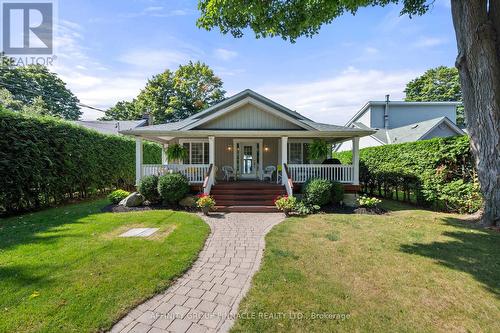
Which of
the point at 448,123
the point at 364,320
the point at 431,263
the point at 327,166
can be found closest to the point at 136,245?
the point at 364,320

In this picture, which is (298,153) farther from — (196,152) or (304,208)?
(196,152)

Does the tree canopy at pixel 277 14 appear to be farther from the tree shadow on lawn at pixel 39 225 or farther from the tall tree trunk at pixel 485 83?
the tree shadow on lawn at pixel 39 225

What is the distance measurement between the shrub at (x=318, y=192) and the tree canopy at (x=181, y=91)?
26561mm

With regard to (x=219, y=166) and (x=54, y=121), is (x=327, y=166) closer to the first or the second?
(x=219, y=166)

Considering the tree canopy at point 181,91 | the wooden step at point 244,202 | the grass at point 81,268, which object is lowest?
the grass at point 81,268

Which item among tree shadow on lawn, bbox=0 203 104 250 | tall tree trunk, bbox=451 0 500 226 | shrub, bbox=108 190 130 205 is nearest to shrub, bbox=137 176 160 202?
shrub, bbox=108 190 130 205

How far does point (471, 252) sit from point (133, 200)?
34.7ft

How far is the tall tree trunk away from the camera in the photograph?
21.3ft

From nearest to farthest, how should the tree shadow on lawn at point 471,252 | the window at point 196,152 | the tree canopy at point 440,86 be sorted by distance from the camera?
the tree shadow on lawn at point 471,252, the window at point 196,152, the tree canopy at point 440,86

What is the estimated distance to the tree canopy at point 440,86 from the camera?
3306 cm

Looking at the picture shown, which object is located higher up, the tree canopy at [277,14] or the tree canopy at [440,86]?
the tree canopy at [440,86]

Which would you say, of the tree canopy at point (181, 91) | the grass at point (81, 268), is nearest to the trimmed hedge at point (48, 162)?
the grass at point (81, 268)

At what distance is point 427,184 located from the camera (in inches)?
376

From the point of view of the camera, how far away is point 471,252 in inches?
192
